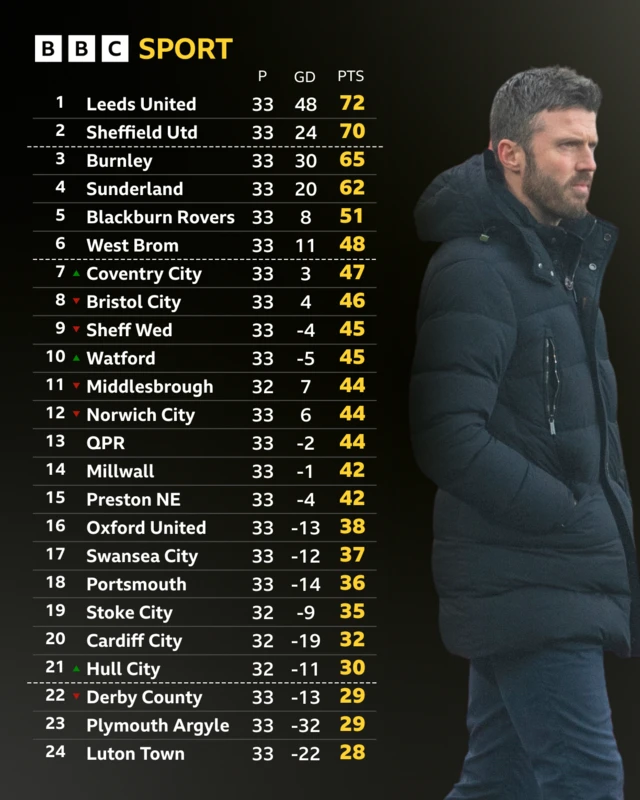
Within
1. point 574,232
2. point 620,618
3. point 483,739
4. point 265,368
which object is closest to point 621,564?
point 620,618

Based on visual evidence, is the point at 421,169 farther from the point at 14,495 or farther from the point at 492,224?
the point at 14,495

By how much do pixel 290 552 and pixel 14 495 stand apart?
0.81 metres

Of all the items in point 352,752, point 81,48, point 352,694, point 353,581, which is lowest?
point 352,752

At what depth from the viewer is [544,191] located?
2.82m

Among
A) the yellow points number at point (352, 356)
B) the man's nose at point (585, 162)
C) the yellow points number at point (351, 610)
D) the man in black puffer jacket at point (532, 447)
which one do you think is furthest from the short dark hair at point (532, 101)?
the yellow points number at point (351, 610)

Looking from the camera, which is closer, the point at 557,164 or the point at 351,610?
the point at 557,164

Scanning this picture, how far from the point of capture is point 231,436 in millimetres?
3221

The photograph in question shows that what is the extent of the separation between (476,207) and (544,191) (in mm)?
182

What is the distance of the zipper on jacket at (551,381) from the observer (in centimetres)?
270

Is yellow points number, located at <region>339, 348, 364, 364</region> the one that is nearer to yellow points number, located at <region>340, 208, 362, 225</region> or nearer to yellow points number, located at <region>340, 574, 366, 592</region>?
yellow points number, located at <region>340, 208, 362, 225</region>

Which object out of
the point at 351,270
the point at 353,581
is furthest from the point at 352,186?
the point at 353,581

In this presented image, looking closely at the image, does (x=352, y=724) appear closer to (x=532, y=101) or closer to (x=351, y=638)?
(x=351, y=638)

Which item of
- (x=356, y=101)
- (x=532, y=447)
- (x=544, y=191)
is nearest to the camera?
(x=532, y=447)

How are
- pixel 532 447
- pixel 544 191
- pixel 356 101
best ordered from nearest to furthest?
pixel 532 447 < pixel 544 191 < pixel 356 101
